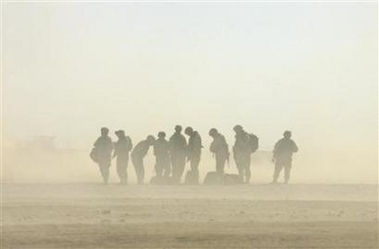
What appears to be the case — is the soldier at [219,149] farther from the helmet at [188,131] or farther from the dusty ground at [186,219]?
the dusty ground at [186,219]

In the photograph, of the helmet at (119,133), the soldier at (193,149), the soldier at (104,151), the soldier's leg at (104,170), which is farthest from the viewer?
the helmet at (119,133)

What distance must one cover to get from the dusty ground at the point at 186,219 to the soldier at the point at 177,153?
5426mm

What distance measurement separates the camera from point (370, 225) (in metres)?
17.0

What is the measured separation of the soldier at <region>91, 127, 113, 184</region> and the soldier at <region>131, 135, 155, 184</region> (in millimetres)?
877

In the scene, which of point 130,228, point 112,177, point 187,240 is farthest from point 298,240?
point 112,177

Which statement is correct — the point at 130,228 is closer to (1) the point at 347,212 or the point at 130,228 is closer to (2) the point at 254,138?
(1) the point at 347,212

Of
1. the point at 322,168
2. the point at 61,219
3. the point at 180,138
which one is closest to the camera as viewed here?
the point at 61,219

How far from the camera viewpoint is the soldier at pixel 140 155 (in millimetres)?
30234

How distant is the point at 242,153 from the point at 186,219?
42.1ft

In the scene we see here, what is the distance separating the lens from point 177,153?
97.4 ft

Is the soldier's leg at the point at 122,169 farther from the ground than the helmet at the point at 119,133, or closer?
closer

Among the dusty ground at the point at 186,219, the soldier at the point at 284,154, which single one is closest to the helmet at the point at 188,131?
the soldier at the point at 284,154

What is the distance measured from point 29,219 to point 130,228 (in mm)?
2039

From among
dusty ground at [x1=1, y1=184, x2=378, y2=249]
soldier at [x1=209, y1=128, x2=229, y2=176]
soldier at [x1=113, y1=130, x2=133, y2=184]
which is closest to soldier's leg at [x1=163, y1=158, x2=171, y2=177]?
soldier at [x1=113, y1=130, x2=133, y2=184]
